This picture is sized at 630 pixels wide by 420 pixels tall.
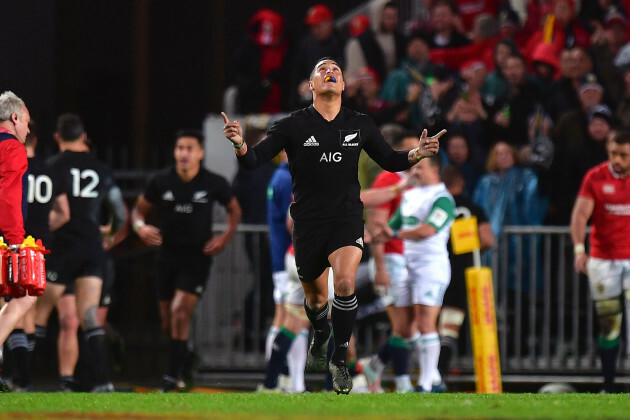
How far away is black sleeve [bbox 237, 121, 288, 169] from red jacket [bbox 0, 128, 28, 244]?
158cm

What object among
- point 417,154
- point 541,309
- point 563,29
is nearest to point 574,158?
point 541,309

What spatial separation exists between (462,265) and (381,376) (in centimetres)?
152

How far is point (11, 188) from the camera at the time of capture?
1047 cm

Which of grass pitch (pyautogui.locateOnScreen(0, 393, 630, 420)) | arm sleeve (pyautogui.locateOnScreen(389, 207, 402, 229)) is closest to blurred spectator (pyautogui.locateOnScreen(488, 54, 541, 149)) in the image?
arm sleeve (pyautogui.locateOnScreen(389, 207, 402, 229))

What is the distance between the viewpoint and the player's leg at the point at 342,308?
10.6 m

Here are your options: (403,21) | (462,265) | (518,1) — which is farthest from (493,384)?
(403,21)

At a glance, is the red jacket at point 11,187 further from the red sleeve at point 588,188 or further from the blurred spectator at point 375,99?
the blurred spectator at point 375,99

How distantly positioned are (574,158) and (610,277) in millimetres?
2181

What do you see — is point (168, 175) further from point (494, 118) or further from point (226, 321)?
point (494, 118)

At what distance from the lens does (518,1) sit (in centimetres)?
1988

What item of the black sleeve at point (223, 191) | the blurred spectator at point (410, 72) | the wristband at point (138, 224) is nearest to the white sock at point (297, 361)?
the black sleeve at point (223, 191)

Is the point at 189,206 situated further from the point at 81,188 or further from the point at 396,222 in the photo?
the point at 396,222

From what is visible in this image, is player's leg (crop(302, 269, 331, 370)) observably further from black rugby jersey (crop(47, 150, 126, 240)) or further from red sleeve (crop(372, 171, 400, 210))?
black rugby jersey (crop(47, 150, 126, 240))

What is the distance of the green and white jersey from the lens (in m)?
13.4
